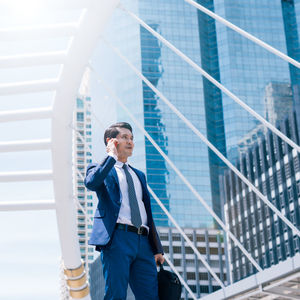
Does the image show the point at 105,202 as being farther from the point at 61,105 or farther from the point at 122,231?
the point at 61,105

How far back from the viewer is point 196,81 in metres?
97.9

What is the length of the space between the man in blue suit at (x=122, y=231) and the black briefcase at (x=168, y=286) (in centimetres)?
4

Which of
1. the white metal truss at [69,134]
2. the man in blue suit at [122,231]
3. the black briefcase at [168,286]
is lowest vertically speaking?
the black briefcase at [168,286]

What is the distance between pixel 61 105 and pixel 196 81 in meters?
92.5

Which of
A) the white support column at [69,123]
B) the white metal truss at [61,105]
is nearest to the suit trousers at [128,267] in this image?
the white metal truss at [61,105]

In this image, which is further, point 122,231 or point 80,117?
point 80,117

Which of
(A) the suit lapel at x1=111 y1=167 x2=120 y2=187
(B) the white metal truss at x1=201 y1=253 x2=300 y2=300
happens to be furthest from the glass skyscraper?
(A) the suit lapel at x1=111 y1=167 x2=120 y2=187

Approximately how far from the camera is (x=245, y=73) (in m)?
97.9

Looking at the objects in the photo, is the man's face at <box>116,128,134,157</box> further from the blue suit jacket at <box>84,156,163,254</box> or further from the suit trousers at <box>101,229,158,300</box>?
the suit trousers at <box>101,229,158,300</box>

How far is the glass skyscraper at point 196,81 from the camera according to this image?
89188 mm

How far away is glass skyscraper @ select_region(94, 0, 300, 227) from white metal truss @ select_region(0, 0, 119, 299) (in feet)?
253

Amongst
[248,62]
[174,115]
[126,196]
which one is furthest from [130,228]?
[248,62]

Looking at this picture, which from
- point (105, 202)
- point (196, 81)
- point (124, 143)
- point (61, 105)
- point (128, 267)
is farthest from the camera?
point (196, 81)

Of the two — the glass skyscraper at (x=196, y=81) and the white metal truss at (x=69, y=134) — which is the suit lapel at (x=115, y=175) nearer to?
the white metal truss at (x=69, y=134)
